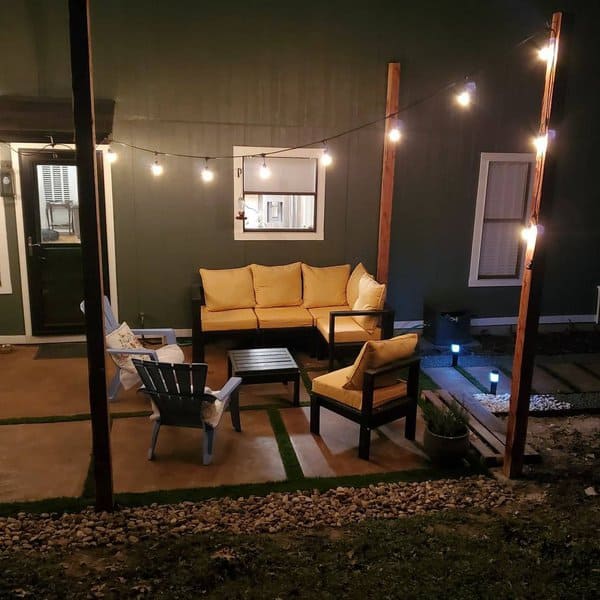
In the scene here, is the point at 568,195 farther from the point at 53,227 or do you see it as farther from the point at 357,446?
the point at 53,227

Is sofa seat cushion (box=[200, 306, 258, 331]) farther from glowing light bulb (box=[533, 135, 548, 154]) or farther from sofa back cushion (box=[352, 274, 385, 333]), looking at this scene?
glowing light bulb (box=[533, 135, 548, 154])

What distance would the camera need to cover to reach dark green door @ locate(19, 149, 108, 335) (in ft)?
22.6

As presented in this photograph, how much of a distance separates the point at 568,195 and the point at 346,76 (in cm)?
353

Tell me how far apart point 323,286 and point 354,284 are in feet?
1.28

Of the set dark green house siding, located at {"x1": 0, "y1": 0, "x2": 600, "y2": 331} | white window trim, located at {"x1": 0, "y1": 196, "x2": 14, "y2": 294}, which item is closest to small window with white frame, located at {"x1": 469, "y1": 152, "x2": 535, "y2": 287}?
dark green house siding, located at {"x1": 0, "y1": 0, "x2": 600, "y2": 331}

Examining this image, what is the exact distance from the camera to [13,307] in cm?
709

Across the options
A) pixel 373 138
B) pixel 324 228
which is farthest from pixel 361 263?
pixel 373 138

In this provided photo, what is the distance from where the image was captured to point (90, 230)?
338 centimetres

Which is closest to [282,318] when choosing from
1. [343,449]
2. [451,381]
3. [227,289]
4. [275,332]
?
[275,332]

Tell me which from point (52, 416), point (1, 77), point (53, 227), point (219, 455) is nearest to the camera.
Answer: point (219, 455)

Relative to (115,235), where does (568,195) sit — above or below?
above

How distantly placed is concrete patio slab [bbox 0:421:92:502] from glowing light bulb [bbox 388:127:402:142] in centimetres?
465

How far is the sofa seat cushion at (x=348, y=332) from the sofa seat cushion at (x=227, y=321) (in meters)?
0.78

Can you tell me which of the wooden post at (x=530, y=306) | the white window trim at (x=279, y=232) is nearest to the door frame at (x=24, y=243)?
the white window trim at (x=279, y=232)
